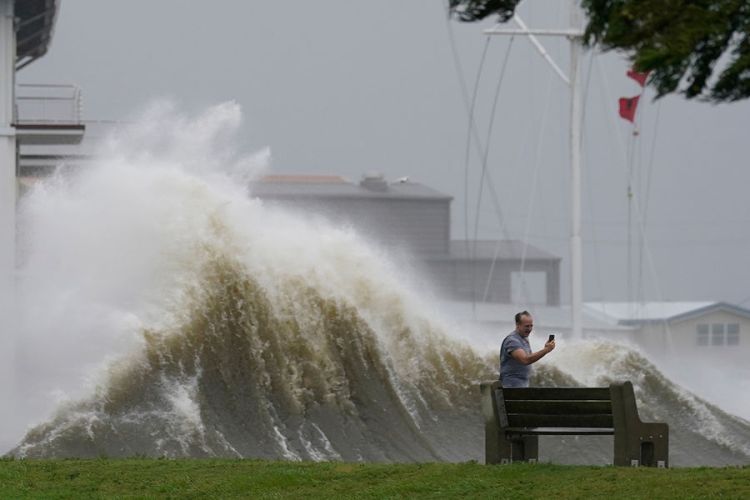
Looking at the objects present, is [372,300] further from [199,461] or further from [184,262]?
[199,461]

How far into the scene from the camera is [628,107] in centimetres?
5444

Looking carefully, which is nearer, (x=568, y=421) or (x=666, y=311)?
(x=568, y=421)

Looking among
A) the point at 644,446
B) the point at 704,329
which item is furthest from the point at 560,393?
the point at 704,329

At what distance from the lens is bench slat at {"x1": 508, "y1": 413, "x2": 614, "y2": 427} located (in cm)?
1420

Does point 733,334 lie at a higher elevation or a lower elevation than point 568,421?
lower

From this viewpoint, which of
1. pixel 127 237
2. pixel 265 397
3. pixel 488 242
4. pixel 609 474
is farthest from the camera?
pixel 488 242

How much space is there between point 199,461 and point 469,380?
1316 cm

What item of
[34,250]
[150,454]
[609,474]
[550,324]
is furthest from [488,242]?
Answer: [609,474]

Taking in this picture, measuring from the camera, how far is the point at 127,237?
2734 centimetres

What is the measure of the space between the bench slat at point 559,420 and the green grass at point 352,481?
865 mm

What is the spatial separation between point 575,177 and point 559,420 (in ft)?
128

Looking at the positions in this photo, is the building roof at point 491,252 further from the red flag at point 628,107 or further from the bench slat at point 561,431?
Result: the bench slat at point 561,431

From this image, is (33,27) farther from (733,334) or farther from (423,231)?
(423,231)

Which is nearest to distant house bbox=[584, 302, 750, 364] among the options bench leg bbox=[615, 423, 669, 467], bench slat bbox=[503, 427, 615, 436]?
bench slat bbox=[503, 427, 615, 436]
